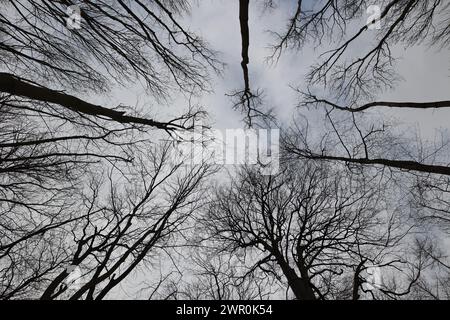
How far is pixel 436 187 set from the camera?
15.9 ft

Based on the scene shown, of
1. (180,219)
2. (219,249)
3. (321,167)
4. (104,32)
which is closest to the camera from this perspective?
(104,32)

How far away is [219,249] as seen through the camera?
726 cm

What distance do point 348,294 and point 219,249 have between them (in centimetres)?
375

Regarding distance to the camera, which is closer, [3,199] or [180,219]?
[3,199]

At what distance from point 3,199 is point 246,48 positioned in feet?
15.5

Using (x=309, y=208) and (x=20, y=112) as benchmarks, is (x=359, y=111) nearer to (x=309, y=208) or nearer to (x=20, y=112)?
(x=309, y=208)
